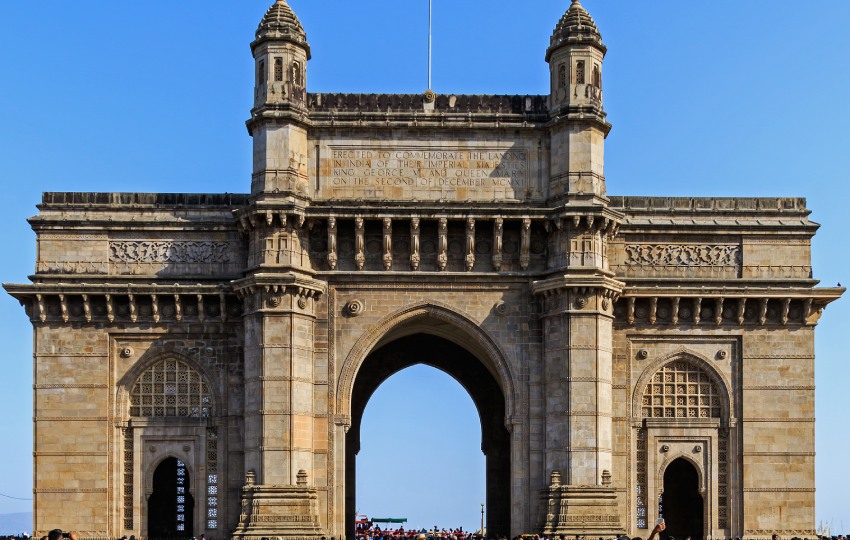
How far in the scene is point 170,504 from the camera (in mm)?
41656

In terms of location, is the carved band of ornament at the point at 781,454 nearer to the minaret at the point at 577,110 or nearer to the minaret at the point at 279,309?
the minaret at the point at 577,110

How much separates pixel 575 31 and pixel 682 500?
15.6 meters

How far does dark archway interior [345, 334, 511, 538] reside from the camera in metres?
44.6

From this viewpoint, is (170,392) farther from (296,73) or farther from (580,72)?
(580,72)

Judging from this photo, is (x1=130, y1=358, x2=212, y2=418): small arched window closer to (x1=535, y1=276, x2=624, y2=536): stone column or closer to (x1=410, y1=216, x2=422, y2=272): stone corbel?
(x1=410, y1=216, x2=422, y2=272): stone corbel

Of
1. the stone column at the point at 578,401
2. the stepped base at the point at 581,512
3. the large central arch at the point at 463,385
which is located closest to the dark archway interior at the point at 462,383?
the large central arch at the point at 463,385

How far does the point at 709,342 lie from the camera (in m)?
38.8

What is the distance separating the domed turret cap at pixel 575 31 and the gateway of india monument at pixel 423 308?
0.09 meters

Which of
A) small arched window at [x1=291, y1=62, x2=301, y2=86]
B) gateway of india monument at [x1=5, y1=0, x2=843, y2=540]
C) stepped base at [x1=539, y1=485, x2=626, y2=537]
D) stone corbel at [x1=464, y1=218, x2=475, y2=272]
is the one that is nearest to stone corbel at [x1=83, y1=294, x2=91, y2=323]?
gateway of india monument at [x1=5, y1=0, x2=843, y2=540]

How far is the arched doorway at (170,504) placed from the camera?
136 ft

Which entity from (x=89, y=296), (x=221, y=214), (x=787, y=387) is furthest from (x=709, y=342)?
(x=89, y=296)

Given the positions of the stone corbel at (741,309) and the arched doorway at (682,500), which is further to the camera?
the arched doorway at (682,500)

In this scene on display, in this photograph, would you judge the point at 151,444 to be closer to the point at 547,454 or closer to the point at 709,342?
the point at 547,454

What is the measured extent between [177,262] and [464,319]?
29.0ft
